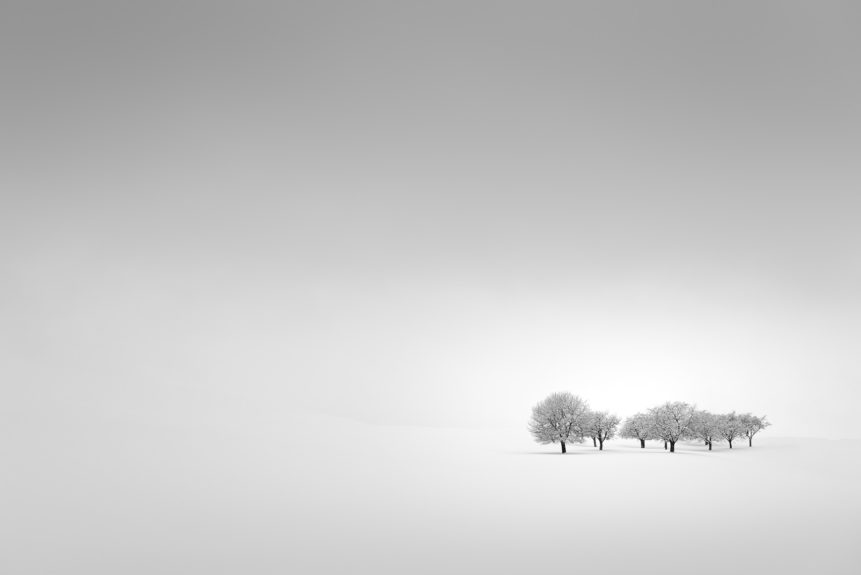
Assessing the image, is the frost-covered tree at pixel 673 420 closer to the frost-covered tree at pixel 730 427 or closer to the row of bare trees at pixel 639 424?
the row of bare trees at pixel 639 424

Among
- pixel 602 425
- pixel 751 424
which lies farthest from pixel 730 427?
pixel 602 425

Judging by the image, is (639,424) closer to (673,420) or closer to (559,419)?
(673,420)

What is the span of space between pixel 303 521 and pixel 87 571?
10129mm

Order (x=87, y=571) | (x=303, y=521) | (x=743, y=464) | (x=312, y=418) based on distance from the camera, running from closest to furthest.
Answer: (x=87, y=571) → (x=303, y=521) → (x=743, y=464) → (x=312, y=418)

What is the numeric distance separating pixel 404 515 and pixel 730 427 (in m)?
83.3

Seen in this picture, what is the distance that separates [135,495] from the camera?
32562 millimetres

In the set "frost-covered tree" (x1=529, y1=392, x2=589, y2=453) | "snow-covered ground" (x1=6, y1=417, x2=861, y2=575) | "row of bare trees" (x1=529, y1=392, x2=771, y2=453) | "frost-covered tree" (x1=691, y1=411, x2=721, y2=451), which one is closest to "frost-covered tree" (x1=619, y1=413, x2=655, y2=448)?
"row of bare trees" (x1=529, y1=392, x2=771, y2=453)

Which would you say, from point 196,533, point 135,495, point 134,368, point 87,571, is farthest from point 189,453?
point 134,368

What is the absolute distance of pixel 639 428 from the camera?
85.5 metres

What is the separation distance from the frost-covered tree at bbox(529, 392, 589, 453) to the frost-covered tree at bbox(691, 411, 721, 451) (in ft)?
70.8

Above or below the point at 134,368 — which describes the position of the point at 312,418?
below

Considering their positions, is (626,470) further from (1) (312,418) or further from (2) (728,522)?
(1) (312,418)

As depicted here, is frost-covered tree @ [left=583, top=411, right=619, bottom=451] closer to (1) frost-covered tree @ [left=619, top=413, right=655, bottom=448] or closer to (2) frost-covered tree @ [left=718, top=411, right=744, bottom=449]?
(1) frost-covered tree @ [left=619, top=413, right=655, bottom=448]

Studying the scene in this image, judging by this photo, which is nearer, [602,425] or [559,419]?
[559,419]
